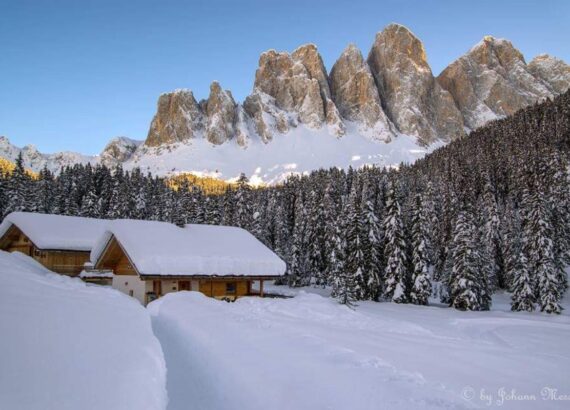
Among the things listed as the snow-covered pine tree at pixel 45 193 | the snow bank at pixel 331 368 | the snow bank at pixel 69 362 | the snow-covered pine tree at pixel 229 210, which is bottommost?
the snow bank at pixel 331 368

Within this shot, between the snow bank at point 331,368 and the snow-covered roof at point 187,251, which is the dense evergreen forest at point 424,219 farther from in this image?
the snow bank at point 331,368

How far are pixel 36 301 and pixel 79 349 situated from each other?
3.57m

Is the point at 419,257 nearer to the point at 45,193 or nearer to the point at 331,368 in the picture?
the point at 331,368

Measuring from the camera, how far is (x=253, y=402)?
788 cm

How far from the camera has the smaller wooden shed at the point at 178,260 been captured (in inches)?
974

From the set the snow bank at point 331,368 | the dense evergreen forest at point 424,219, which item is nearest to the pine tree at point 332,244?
the dense evergreen forest at point 424,219

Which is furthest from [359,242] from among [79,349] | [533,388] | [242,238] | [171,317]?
[79,349]

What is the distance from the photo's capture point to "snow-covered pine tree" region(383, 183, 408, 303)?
36.0 meters

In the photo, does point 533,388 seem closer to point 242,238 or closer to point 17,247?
point 242,238

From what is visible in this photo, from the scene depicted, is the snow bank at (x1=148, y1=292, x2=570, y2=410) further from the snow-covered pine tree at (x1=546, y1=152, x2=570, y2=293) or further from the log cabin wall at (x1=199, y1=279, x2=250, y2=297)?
the snow-covered pine tree at (x1=546, y1=152, x2=570, y2=293)

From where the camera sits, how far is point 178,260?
25.0 m

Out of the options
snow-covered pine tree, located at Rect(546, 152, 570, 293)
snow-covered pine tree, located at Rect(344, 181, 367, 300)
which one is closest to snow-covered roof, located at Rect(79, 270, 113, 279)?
snow-covered pine tree, located at Rect(344, 181, 367, 300)

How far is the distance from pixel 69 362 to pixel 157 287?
2068cm

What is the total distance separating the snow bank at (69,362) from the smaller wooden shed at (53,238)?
98.6 ft
